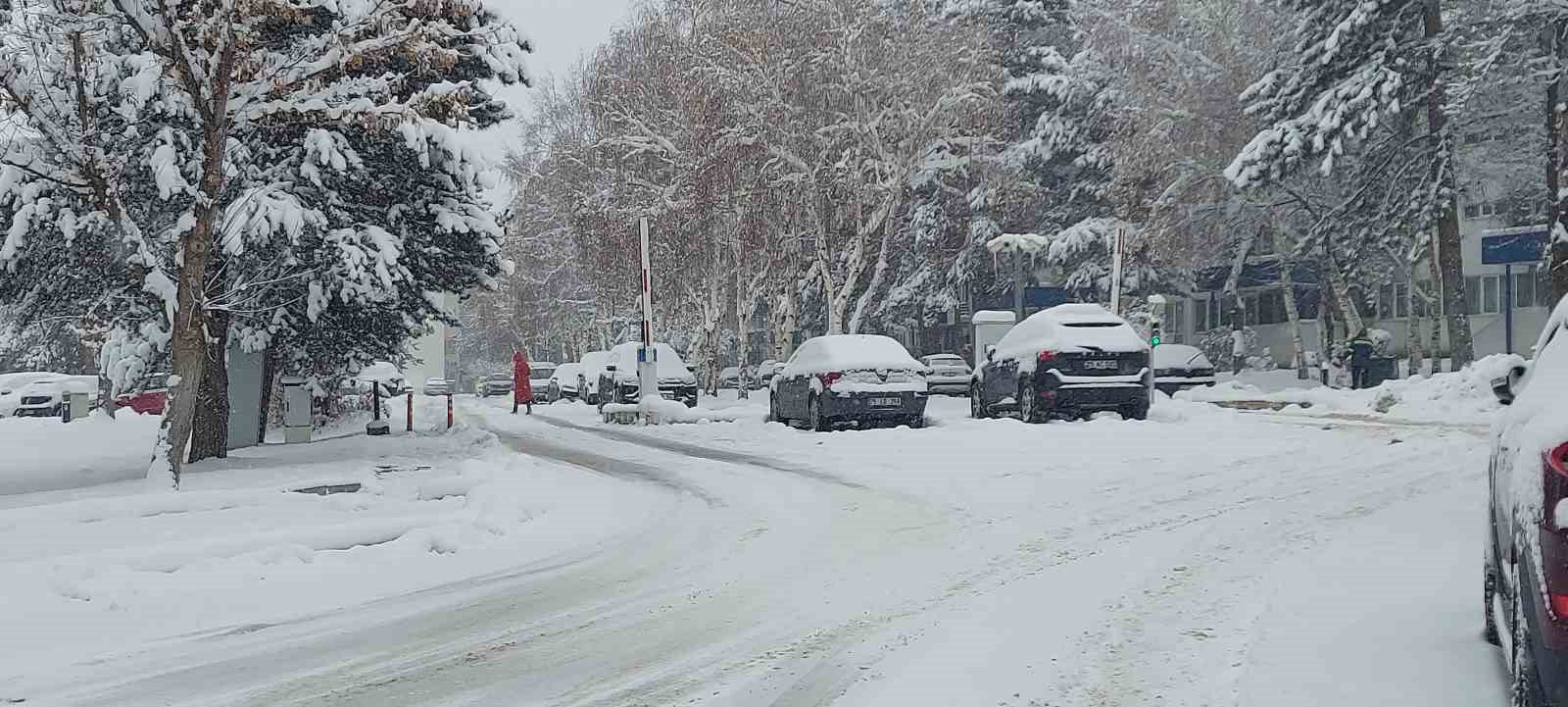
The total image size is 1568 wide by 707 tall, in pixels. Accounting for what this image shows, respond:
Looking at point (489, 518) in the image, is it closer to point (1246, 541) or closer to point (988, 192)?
point (1246, 541)

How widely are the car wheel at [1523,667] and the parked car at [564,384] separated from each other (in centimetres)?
4650

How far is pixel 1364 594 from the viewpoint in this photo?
6.89m

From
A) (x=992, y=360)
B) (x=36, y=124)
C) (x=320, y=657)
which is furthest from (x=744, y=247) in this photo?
(x=320, y=657)

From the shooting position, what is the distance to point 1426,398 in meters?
23.6

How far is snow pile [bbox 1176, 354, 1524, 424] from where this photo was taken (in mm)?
21531

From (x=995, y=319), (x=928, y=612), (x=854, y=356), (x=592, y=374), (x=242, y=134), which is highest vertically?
(x=242, y=134)

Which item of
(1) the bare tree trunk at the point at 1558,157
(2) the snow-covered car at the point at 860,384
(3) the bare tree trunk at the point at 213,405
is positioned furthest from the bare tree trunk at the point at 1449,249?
(3) the bare tree trunk at the point at 213,405

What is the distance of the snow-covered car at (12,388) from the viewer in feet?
115

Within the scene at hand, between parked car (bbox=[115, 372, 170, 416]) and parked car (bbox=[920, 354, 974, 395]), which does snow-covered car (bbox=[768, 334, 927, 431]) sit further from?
parked car (bbox=[115, 372, 170, 416])

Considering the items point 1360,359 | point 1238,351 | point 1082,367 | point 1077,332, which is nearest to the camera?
point 1082,367

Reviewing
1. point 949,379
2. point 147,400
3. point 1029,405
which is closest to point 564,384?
point 949,379

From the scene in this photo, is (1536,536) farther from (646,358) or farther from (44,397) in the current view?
(44,397)

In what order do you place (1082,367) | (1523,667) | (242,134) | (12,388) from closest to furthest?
(1523,667) → (242,134) → (1082,367) → (12,388)

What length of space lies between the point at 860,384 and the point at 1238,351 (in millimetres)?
27420
